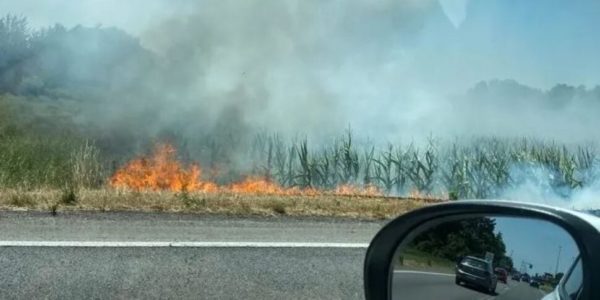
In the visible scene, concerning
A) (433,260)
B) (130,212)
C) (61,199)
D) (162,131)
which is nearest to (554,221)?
(433,260)

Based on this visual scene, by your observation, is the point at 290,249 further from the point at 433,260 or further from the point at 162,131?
the point at 162,131

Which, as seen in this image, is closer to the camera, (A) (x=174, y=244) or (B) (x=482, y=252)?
(B) (x=482, y=252)

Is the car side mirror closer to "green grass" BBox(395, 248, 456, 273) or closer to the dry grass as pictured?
"green grass" BBox(395, 248, 456, 273)

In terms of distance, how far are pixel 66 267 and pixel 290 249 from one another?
5.92 feet

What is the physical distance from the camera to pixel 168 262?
4.93 m

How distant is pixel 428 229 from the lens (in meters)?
1.69

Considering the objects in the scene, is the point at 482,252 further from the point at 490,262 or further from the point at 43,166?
the point at 43,166

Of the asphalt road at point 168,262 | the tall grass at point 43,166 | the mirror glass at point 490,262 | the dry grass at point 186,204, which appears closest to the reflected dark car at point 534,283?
the mirror glass at point 490,262

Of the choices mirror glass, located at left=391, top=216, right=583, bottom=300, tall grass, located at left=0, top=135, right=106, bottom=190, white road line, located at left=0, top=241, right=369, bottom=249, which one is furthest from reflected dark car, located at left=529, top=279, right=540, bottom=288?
tall grass, located at left=0, top=135, right=106, bottom=190

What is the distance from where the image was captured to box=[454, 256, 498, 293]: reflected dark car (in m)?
1.38

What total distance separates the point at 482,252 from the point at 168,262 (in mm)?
3794

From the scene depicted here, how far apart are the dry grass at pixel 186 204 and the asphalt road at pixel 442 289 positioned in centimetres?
592

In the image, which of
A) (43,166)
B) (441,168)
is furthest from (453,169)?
(43,166)

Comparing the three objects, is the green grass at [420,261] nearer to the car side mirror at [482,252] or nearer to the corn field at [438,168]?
the car side mirror at [482,252]
